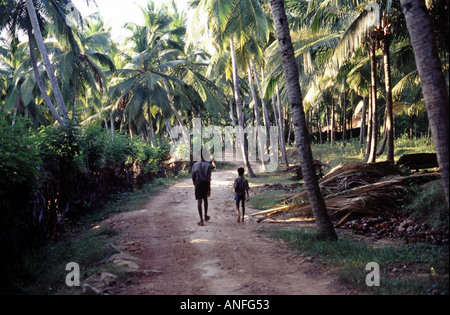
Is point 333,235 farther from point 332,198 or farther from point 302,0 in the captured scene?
point 302,0

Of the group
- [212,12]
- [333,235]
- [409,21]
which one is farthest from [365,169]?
[212,12]

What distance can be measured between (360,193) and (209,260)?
4952mm

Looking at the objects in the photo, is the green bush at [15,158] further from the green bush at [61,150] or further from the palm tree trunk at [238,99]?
the palm tree trunk at [238,99]

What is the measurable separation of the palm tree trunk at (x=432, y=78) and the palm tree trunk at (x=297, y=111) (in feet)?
8.56

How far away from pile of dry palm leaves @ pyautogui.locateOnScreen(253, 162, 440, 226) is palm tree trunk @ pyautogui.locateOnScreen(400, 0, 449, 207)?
178 inches

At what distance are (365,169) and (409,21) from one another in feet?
22.5

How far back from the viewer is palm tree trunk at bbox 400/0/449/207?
432 centimetres

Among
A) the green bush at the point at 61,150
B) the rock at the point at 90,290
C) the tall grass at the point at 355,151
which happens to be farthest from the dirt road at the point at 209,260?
the tall grass at the point at 355,151

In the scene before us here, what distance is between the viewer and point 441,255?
5109mm

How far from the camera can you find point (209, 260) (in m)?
6.13

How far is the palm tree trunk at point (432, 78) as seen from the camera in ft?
14.2

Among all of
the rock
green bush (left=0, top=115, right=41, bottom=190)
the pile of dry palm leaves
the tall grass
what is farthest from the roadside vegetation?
the tall grass

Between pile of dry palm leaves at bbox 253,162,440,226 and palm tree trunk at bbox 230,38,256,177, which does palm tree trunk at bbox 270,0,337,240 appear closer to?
pile of dry palm leaves at bbox 253,162,440,226
